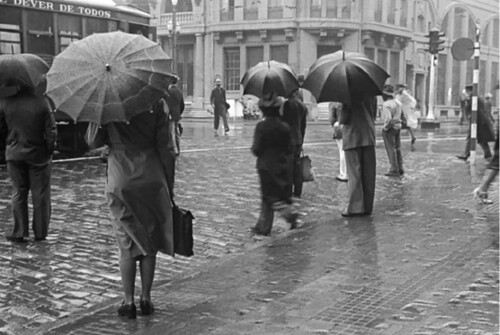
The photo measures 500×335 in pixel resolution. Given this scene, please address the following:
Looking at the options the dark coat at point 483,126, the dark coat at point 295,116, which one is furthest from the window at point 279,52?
the dark coat at point 295,116

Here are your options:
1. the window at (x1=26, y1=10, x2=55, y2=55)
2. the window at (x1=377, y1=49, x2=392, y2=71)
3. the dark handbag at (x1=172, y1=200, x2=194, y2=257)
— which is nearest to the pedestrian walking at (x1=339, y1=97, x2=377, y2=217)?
the dark handbag at (x1=172, y1=200, x2=194, y2=257)

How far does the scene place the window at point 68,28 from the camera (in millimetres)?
16188

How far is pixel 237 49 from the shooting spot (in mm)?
43531

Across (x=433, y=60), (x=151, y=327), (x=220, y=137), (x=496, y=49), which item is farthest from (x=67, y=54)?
(x=496, y=49)

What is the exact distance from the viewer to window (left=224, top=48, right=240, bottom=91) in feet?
143

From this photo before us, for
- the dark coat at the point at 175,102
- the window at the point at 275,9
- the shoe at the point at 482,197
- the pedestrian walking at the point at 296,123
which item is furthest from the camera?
the window at the point at 275,9

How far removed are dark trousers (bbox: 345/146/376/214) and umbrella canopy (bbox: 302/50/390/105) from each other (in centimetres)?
71

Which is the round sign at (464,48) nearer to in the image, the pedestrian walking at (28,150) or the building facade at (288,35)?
the pedestrian walking at (28,150)

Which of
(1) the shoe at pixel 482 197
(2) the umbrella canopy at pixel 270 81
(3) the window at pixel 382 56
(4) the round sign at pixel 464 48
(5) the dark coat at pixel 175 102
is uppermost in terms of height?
(3) the window at pixel 382 56

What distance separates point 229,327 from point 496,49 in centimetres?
5811

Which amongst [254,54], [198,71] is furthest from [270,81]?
[198,71]

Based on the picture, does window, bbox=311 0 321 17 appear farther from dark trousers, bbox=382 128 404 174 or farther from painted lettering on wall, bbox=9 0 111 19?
dark trousers, bbox=382 128 404 174

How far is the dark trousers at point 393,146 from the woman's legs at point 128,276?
8787 millimetres

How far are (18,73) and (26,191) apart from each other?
1250 millimetres
